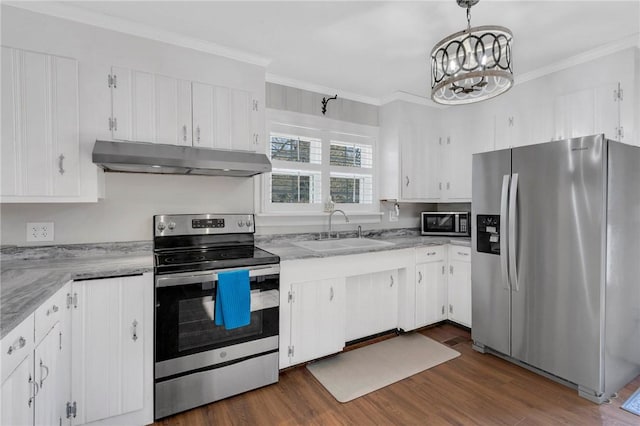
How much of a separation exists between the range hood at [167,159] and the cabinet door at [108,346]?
0.71m

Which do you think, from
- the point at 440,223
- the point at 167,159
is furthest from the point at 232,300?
the point at 440,223

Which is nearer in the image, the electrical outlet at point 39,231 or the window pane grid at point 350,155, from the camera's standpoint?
the electrical outlet at point 39,231

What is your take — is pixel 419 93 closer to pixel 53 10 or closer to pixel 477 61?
pixel 477 61

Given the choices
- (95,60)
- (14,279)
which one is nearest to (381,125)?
(95,60)

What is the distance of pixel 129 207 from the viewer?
2.31 m

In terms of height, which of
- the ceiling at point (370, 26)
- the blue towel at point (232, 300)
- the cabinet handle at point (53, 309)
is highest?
the ceiling at point (370, 26)

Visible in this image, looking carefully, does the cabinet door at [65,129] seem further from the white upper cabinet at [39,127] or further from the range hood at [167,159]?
the range hood at [167,159]

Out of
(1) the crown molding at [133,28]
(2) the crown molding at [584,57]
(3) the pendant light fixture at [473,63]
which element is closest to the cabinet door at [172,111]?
(1) the crown molding at [133,28]

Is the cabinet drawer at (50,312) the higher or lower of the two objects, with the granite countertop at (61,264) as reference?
lower

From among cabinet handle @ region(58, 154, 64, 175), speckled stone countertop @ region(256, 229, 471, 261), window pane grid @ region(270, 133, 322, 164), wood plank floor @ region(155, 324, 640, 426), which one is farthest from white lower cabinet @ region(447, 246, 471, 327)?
cabinet handle @ region(58, 154, 64, 175)

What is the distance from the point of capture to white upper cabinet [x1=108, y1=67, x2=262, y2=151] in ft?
6.79

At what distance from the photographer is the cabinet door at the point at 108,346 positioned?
1667mm

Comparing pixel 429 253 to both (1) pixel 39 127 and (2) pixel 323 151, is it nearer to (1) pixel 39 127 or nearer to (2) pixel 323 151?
(2) pixel 323 151

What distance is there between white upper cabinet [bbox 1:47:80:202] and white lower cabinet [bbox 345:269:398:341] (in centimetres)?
223
